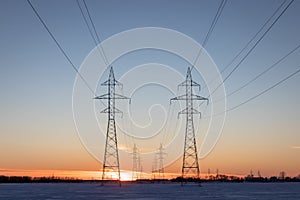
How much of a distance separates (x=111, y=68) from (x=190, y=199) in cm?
2852

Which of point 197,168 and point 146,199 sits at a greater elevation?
point 197,168

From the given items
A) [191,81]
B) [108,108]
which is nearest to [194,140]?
[191,81]

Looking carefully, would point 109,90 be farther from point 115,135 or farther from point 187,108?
point 187,108

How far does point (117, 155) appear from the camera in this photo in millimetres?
71438

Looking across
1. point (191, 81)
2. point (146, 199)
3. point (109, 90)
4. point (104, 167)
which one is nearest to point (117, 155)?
point (104, 167)

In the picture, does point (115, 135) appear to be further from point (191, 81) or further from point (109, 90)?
point (191, 81)

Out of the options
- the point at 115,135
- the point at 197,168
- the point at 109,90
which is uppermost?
the point at 109,90

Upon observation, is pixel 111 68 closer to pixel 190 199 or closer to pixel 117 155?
pixel 117 155

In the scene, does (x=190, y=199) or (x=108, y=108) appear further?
(x=108, y=108)

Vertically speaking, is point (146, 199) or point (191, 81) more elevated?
point (191, 81)

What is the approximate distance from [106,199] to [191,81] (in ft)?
88.4

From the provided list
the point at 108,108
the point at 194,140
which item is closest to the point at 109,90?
the point at 108,108

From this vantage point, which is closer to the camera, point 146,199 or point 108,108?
point 146,199

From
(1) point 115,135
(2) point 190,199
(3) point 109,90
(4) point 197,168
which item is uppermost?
(3) point 109,90
